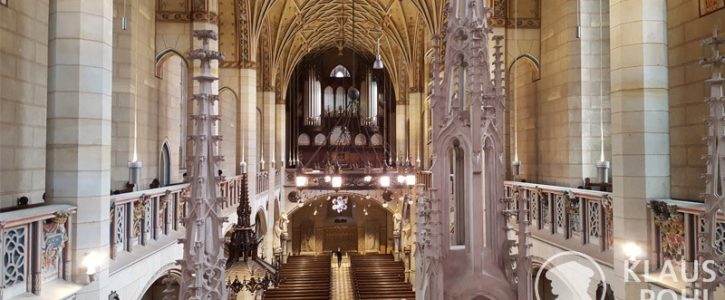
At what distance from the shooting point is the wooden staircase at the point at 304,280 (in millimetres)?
21531

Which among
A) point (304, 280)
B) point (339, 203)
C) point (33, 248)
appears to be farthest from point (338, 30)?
point (33, 248)

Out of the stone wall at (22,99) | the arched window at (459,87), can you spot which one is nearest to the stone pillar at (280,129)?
the stone wall at (22,99)

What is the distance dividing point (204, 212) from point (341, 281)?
23.7 metres

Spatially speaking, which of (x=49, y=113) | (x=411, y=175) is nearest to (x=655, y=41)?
(x=49, y=113)

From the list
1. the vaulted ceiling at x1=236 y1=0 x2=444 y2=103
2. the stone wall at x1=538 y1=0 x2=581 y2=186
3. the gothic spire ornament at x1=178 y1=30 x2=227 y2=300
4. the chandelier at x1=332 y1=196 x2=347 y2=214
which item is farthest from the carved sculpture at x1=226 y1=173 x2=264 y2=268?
the chandelier at x1=332 y1=196 x2=347 y2=214

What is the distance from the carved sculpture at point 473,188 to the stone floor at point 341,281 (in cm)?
1810

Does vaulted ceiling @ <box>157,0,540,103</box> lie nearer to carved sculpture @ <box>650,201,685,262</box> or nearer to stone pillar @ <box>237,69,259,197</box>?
stone pillar @ <box>237,69,259,197</box>

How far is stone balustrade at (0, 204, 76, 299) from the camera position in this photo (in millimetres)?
4664

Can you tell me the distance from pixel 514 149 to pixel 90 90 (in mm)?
10144

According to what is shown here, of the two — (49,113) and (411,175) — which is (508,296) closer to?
(49,113)

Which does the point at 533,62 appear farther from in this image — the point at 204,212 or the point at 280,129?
the point at 280,129

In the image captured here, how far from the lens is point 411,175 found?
2066 cm

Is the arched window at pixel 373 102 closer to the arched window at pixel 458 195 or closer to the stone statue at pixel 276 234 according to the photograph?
the stone statue at pixel 276 234

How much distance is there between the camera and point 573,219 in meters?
8.61
